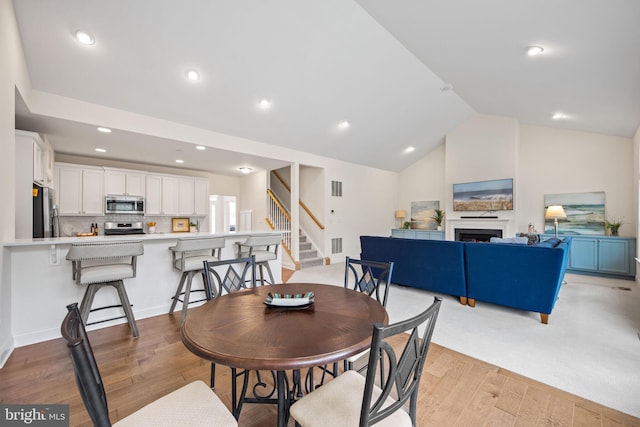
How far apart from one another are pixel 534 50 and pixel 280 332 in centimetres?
421

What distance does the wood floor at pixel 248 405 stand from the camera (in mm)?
1683

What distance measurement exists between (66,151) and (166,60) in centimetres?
347

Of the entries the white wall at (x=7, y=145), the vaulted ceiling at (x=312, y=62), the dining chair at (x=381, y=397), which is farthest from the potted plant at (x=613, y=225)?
the white wall at (x=7, y=145)

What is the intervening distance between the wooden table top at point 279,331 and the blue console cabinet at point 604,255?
254 inches

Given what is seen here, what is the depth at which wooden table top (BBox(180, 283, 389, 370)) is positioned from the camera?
1007 millimetres

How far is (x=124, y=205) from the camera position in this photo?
5.66 m

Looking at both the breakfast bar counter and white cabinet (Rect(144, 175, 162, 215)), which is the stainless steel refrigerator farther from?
white cabinet (Rect(144, 175, 162, 215))

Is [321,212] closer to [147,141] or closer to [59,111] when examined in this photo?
[147,141]

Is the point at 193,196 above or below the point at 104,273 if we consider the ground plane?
above

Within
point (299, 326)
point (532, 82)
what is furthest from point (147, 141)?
point (532, 82)

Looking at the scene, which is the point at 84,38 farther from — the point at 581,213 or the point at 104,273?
the point at 581,213

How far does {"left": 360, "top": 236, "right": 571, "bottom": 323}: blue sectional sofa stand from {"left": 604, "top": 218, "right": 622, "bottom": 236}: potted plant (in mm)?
2928

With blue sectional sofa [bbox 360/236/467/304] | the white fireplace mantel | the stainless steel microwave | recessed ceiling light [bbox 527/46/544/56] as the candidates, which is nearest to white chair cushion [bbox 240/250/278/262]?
blue sectional sofa [bbox 360/236/467/304]

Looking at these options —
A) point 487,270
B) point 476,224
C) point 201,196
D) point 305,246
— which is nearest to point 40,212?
point 201,196
